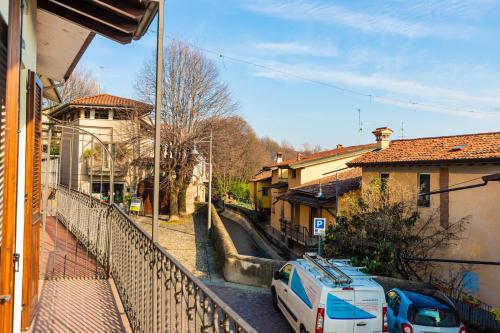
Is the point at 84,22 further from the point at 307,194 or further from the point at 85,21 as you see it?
the point at 307,194

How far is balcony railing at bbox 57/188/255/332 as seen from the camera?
7.04 ft

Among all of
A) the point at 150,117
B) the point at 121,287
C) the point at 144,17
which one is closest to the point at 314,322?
the point at 121,287

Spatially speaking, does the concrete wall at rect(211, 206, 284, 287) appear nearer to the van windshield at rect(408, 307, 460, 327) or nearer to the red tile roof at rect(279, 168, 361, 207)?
the van windshield at rect(408, 307, 460, 327)

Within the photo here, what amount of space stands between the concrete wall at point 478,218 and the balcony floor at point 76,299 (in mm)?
12608

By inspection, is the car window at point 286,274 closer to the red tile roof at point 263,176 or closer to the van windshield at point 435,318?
the van windshield at point 435,318

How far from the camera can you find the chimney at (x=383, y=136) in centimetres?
2266

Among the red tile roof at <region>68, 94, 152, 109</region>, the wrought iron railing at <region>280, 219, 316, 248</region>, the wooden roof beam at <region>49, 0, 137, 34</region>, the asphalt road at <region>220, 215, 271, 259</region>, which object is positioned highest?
the red tile roof at <region>68, 94, 152, 109</region>

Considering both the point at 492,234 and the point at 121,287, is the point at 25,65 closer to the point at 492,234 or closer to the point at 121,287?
the point at 121,287

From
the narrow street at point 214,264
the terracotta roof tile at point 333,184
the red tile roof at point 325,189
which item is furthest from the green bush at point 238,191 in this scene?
the terracotta roof tile at point 333,184

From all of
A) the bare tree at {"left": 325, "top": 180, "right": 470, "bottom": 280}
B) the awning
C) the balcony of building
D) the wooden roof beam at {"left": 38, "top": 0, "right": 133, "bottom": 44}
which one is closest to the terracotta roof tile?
the awning

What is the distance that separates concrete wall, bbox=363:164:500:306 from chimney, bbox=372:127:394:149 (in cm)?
691

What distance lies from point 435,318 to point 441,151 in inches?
368

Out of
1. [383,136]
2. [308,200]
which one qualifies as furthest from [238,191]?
[383,136]

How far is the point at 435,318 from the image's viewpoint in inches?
361
